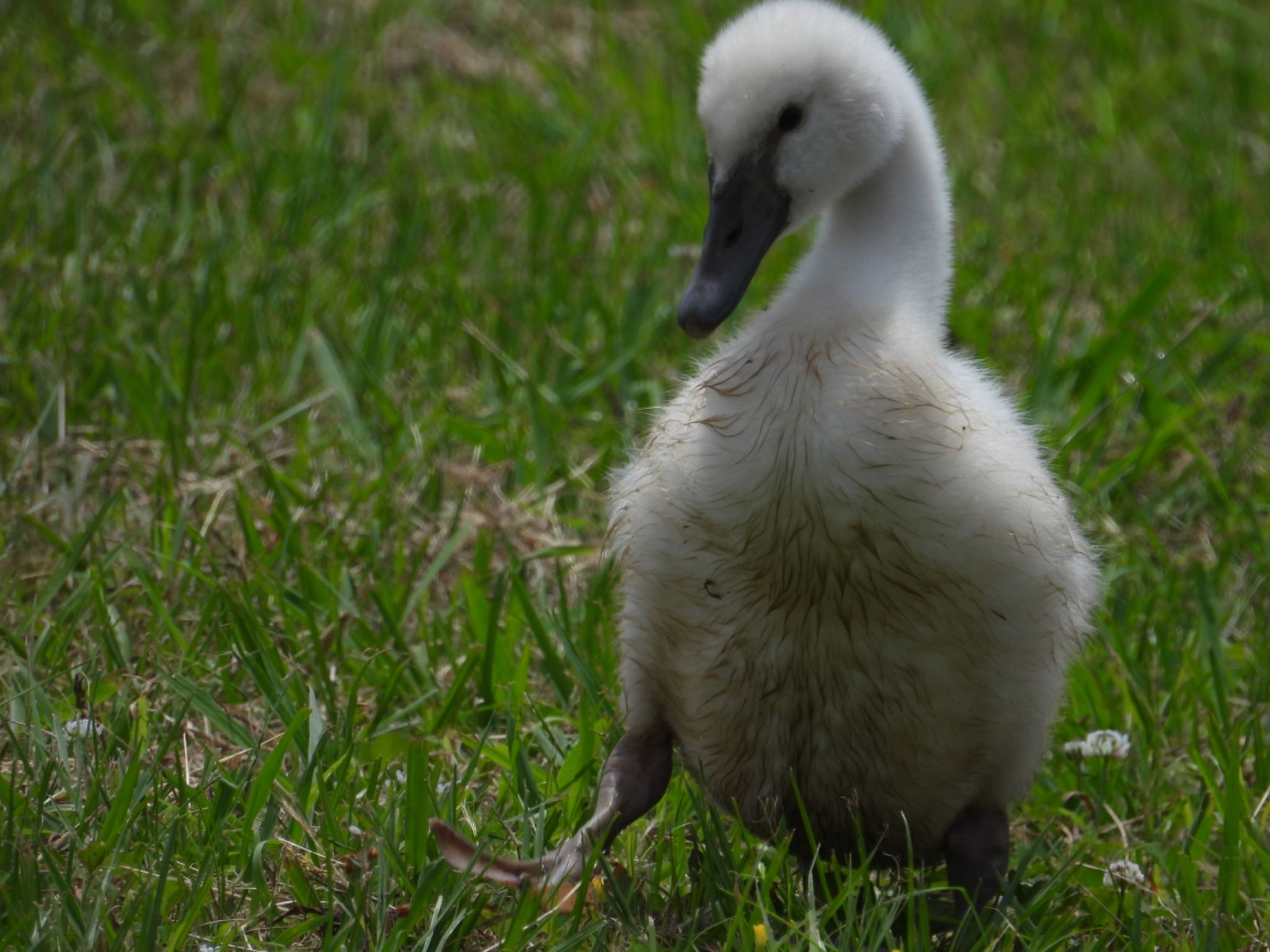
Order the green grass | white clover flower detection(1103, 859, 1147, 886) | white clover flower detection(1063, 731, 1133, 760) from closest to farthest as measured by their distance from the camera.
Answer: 1. the green grass
2. white clover flower detection(1103, 859, 1147, 886)
3. white clover flower detection(1063, 731, 1133, 760)

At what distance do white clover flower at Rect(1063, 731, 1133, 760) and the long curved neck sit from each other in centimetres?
95

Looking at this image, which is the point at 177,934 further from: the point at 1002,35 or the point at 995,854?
the point at 1002,35

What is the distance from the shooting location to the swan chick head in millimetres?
2807

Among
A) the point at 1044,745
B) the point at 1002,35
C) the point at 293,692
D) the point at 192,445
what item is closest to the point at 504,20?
the point at 1002,35

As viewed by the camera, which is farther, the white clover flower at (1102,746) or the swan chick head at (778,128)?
the white clover flower at (1102,746)

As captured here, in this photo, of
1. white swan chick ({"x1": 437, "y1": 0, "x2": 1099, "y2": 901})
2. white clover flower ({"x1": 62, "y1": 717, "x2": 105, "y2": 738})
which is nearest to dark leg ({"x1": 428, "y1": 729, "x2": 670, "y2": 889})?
white swan chick ({"x1": 437, "y1": 0, "x2": 1099, "y2": 901})

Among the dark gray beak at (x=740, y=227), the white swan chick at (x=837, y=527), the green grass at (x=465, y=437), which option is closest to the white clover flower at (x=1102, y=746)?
the green grass at (x=465, y=437)

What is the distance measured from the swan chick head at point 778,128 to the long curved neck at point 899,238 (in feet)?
0.15

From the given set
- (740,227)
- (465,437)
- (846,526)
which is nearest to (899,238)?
(740,227)

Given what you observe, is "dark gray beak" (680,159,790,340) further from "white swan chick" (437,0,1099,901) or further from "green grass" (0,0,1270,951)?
"green grass" (0,0,1270,951)

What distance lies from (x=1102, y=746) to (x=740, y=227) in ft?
4.23

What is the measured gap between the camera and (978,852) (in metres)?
2.87

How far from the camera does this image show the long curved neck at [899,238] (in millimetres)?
2850

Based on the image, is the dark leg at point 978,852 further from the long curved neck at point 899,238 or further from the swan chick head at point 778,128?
the swan chick head at point 778,128
